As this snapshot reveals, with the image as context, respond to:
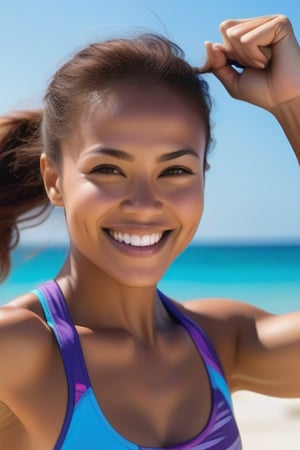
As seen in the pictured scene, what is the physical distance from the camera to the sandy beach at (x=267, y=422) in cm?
502

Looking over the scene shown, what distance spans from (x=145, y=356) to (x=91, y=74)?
30.8 inches

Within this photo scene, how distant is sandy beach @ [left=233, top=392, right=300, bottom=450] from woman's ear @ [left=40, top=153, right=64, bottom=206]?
3.17 metres

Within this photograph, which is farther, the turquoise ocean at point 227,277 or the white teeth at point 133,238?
the turquoise ocean at point 227,277

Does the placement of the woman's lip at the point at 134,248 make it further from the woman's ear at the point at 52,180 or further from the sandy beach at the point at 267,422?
the sandy beach at the point at 267,422

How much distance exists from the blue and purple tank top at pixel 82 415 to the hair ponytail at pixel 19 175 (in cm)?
38

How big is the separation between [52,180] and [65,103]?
Answer: 0.22m

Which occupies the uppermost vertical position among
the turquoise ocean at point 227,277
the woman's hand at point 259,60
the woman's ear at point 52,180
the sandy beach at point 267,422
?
the woman's hand at point 259,60

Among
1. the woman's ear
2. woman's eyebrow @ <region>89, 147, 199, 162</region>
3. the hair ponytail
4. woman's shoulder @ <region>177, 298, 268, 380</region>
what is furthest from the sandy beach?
woman's eyebrow @ <region>89, 147, 199, 162</region>

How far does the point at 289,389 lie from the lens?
2357 mm

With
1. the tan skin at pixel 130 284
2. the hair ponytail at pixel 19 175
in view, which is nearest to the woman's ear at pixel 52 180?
the tan skin at pixel 130 284

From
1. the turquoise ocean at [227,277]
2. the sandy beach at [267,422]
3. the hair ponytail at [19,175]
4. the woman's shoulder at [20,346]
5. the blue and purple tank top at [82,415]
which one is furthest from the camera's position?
the turquoise ocean at [227,277]

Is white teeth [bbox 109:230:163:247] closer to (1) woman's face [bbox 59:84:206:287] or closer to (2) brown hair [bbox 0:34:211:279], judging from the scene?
(1) woman's face [bbox 59:84:206:287]

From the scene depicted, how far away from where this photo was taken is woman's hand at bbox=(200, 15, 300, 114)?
2.26 metres

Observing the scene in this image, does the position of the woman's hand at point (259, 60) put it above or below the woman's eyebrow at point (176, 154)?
above
